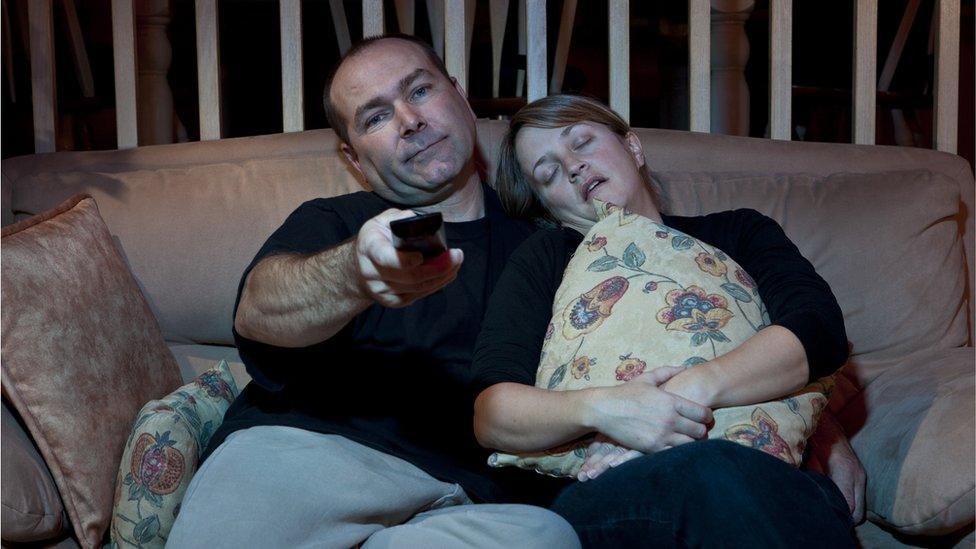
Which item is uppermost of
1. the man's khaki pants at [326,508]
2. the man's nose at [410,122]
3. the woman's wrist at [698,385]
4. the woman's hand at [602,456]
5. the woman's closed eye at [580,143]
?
the man's nose at [410,122]

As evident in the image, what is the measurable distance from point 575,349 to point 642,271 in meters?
0.14

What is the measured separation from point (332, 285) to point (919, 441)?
0.85m

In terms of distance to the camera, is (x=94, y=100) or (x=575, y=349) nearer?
(x=575, y=349)

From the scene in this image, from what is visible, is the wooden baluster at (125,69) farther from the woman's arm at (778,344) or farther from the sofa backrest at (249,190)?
the woman's arm at (778,344)

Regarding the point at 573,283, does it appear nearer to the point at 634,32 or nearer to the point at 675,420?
the point at 675,420

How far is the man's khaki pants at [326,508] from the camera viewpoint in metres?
1.23

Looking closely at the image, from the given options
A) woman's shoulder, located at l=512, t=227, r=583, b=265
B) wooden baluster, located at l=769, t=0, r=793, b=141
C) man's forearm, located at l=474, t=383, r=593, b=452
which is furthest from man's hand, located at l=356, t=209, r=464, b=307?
wooden baluster, located at l=769, t=0, r=793, b=141

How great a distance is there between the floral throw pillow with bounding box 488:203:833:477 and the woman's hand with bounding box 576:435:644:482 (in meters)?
0.03

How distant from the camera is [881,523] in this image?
1.45m

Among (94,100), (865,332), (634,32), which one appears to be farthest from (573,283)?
(634,32)

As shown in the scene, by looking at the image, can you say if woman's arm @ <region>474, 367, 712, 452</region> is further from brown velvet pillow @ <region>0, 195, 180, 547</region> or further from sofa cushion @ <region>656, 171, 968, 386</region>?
sofa cushion @ <region>656, 171, 968, 386</region>

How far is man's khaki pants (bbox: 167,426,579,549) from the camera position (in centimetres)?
123

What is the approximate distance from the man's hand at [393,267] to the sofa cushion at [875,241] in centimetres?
87

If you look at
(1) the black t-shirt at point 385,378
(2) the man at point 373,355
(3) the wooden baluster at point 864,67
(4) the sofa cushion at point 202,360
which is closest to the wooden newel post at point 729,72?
(3) the wooden baluster at point 864,67
